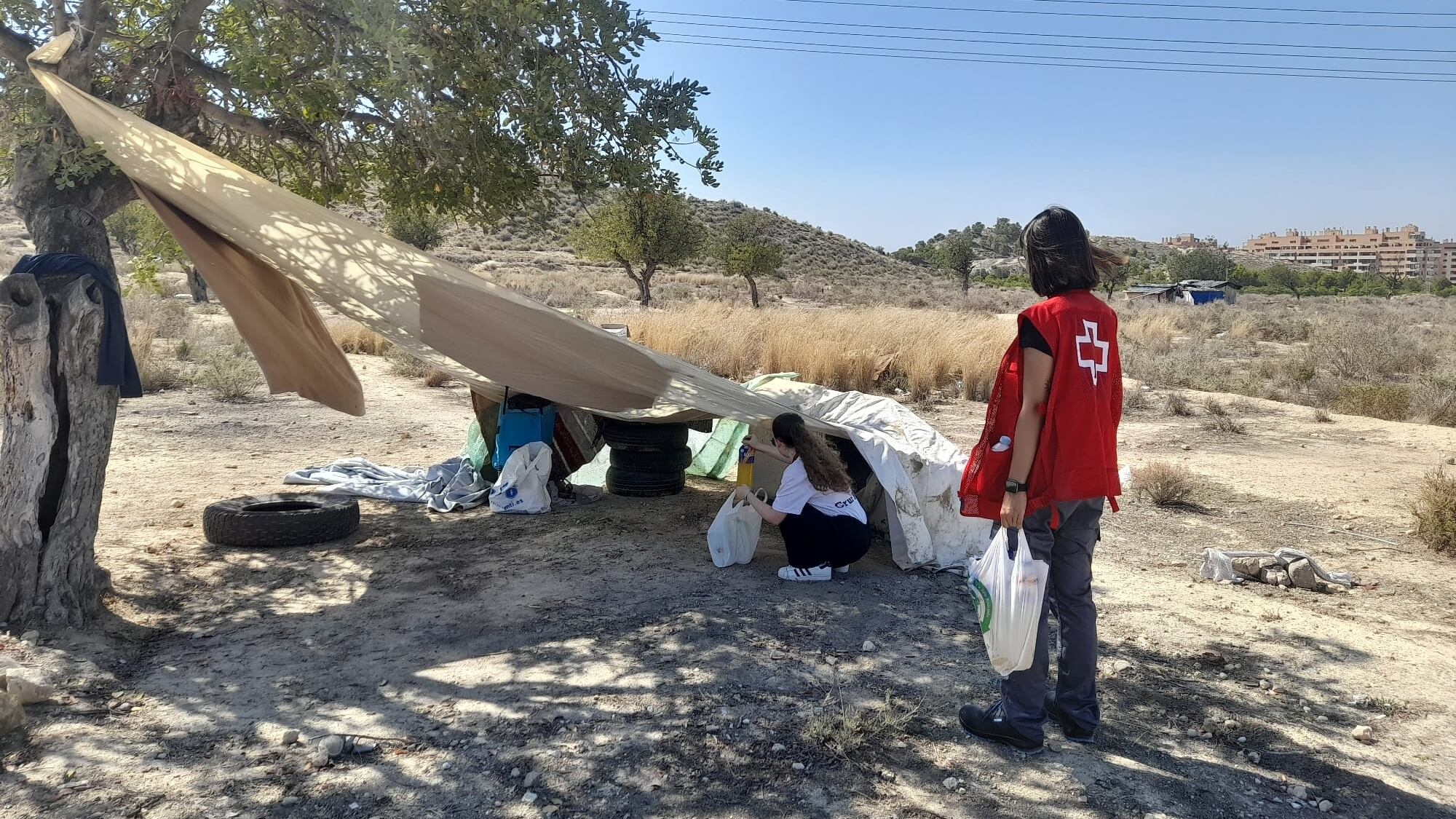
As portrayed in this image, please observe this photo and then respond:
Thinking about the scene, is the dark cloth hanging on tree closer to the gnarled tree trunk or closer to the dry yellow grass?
the gnarled tree trunk

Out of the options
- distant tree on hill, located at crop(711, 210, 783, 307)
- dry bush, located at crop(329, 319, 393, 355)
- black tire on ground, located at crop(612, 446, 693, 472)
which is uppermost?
distant tree on hill, located at crop(711, 210, 783, 307)

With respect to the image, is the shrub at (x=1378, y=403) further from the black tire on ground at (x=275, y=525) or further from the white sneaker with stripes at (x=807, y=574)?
the black tire on ground at (x=275, y=525)

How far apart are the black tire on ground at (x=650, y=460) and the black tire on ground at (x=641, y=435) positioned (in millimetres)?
31

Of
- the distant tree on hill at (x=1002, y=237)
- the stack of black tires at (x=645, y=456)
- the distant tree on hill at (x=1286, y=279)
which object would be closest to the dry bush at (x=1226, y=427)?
→ the stack of black tires at (x=645, y=456)

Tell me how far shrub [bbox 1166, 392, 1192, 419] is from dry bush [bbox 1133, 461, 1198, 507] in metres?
4.46

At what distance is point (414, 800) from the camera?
3.15m

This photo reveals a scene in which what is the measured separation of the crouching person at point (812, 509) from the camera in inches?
210

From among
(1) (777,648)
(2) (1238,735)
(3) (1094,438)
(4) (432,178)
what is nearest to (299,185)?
(4) (432,178)

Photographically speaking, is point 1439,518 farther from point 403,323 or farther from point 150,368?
point 150,368

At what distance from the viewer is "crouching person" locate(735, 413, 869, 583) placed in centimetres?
533

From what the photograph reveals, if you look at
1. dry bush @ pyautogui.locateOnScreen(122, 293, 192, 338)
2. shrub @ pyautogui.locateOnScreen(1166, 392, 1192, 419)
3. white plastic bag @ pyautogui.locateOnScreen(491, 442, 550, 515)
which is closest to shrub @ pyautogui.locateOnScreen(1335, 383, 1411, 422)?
shrub @ pyautogui.locateOnScreen(1166, 392, 1192, 419)

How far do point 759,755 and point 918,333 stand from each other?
12179mm

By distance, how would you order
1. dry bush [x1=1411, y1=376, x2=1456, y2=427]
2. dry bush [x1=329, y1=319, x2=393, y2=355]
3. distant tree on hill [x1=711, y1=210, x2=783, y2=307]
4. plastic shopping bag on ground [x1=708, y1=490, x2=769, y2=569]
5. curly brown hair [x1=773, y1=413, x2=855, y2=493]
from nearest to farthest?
1. curly brown hair [x1=773, y1=413, x2=855, y2=493]
2. plastic shopping bag on ground [x1=708, y1=490, x2=769, y2=569]
3. dry bush [x1=1411, y1=376, x2=1456, y2=427]
4. dry bush [x1=329, y1=319, x2=393, y2=355]
5. distant tree on hill [x1=711, y1=210, x2=783, y2=307]

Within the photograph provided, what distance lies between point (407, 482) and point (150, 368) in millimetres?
6194
